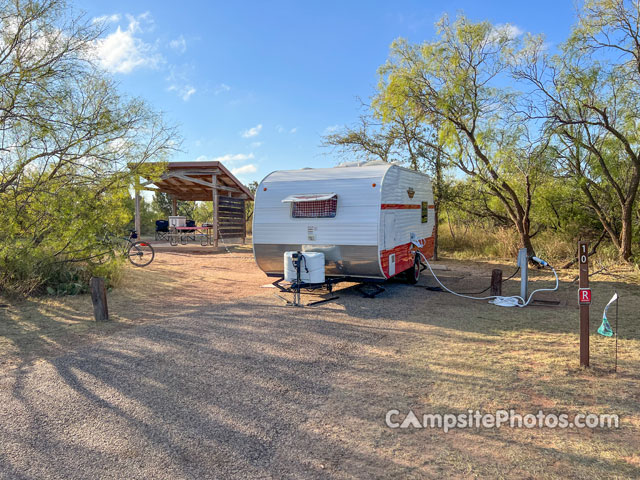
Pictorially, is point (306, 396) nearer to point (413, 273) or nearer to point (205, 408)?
point (205, 408)

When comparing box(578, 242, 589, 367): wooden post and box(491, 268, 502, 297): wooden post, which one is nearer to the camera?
box(578, 242, 589, 367): wooden post

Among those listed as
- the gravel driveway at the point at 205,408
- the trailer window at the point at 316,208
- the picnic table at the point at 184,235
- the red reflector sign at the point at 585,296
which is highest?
the trailer window at the point at 316,208

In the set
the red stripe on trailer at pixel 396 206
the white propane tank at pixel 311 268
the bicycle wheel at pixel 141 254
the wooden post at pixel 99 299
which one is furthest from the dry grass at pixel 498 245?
the wooden post at pixel 99 299

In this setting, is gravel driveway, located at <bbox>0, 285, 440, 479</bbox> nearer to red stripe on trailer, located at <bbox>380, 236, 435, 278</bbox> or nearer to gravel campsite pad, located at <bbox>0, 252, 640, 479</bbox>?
gravel campsite pad, located at <bbox>0, 252, 640, 479</bbox>

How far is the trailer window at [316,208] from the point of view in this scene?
7.34 m

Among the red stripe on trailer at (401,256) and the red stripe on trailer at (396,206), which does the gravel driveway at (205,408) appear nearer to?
the red stripe on trailer at (401,256)

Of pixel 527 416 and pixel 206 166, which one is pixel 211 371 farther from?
pixel 206 166

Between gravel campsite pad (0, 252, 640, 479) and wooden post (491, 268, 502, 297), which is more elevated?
wooden post (491, 268, 502, 297)

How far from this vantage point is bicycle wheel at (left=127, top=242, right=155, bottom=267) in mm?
11516

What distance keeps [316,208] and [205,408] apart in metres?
4.65

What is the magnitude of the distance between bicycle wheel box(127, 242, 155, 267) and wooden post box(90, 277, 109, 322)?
5.81 m

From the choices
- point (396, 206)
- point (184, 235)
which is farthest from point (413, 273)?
point (184, 235)

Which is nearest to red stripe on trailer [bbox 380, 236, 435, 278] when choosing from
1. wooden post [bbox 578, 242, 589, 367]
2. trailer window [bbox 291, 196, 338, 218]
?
trailer window [bbox 291, 196, 338, 218]

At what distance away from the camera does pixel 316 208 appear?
24.5ft
